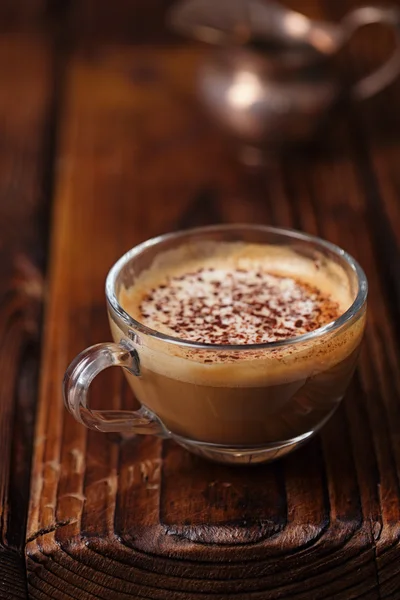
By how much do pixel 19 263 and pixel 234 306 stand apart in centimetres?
49

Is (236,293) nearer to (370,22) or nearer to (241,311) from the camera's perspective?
(241,311)

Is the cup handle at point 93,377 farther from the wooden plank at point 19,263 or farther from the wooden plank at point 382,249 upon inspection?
the wooden plank at point 382,249

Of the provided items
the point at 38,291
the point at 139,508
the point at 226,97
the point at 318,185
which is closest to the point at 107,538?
the point at 139,508

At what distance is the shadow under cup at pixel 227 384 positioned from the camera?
0.88 meters

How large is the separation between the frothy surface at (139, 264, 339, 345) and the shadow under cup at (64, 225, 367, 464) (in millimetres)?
51

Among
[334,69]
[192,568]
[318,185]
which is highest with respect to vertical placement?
[334,69]

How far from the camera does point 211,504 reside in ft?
3.06

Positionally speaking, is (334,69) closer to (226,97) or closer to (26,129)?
(226,97)

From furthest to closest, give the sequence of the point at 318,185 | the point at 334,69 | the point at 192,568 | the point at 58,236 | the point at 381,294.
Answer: the point at 334,69 < the point at 318,185 < the point at 58,236 < the point at 381,294 < the point at 192,568

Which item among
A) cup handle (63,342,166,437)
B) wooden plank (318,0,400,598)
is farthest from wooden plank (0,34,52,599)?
wooden plank (318,0,400,598)

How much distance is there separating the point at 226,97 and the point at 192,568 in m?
1.04

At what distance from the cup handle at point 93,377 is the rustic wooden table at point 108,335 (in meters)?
0.06

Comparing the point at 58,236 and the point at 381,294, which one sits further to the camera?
the point at 58,236

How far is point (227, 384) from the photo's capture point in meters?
0.89
